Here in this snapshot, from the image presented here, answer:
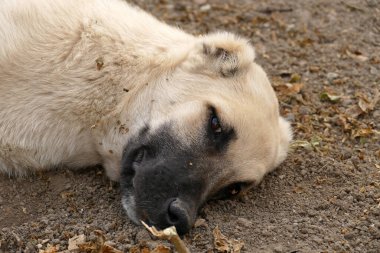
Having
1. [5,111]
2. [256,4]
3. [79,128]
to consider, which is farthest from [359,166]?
[256,4]

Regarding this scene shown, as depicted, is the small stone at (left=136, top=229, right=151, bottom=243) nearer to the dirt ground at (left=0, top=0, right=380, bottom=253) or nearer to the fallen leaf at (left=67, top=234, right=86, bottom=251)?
the dirt ground at (left=0, top=0, right=380, bottom=253)

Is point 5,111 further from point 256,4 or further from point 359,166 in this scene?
point 256,4

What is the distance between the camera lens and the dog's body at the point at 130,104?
4.40 meters

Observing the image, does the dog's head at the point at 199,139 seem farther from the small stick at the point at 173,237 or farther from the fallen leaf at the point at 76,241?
the fallen leaf at the point at 76,241

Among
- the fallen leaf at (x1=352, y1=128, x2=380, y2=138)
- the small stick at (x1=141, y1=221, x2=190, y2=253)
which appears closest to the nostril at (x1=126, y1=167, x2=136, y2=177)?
the small stick at (x1=141, y1=221, x2=190, y2=253)

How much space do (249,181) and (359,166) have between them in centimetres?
103

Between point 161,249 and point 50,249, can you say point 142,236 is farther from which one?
point 50,249

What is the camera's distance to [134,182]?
4.34 metres

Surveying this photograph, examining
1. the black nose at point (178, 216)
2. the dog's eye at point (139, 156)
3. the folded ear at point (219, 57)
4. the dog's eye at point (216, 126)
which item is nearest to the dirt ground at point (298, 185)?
the black nose at point (178, 216)

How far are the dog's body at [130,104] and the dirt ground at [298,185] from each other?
18 cm

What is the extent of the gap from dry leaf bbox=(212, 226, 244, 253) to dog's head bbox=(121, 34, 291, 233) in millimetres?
207

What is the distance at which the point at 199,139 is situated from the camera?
439 centimetres

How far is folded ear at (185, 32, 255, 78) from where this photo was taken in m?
4.80

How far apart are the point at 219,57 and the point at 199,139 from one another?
30.7 inches
